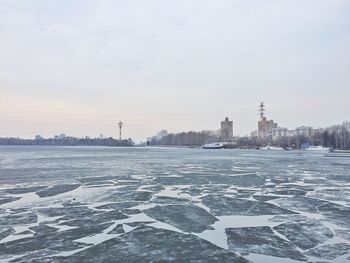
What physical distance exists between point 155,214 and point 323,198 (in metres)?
6.03

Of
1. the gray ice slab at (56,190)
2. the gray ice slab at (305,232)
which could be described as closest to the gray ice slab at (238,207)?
the gray ice slab at (305,232)

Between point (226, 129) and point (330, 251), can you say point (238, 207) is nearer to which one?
point (330, 251)

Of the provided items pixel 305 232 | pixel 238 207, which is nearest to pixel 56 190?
pixel 238 207

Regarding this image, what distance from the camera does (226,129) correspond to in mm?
156625

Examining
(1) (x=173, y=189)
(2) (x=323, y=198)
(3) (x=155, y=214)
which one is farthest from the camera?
(1) (x=173, y=189)

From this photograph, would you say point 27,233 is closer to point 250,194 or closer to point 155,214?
point 155,214

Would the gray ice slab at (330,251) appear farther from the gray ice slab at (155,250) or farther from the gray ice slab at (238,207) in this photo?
the gray ice slab at (238,207)

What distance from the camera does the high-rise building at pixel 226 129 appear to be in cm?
15075

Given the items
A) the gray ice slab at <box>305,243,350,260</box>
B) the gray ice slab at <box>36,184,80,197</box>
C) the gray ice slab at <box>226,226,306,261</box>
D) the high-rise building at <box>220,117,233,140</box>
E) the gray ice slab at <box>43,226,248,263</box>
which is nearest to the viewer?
the gray ice slab at <box>43,226,248,263</box>

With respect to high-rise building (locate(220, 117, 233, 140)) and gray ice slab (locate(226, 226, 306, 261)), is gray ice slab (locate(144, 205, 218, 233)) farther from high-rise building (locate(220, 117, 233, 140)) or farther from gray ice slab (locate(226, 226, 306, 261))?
high-rise building (locate(220, 117, 233, 140))

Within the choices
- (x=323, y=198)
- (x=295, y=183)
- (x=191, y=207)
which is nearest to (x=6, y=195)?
(x=191, y=207)

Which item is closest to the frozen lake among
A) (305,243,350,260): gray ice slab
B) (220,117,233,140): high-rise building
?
(305,243,350,260): gray ice slab

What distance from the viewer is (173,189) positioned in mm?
13867

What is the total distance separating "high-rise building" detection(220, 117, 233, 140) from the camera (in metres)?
151
